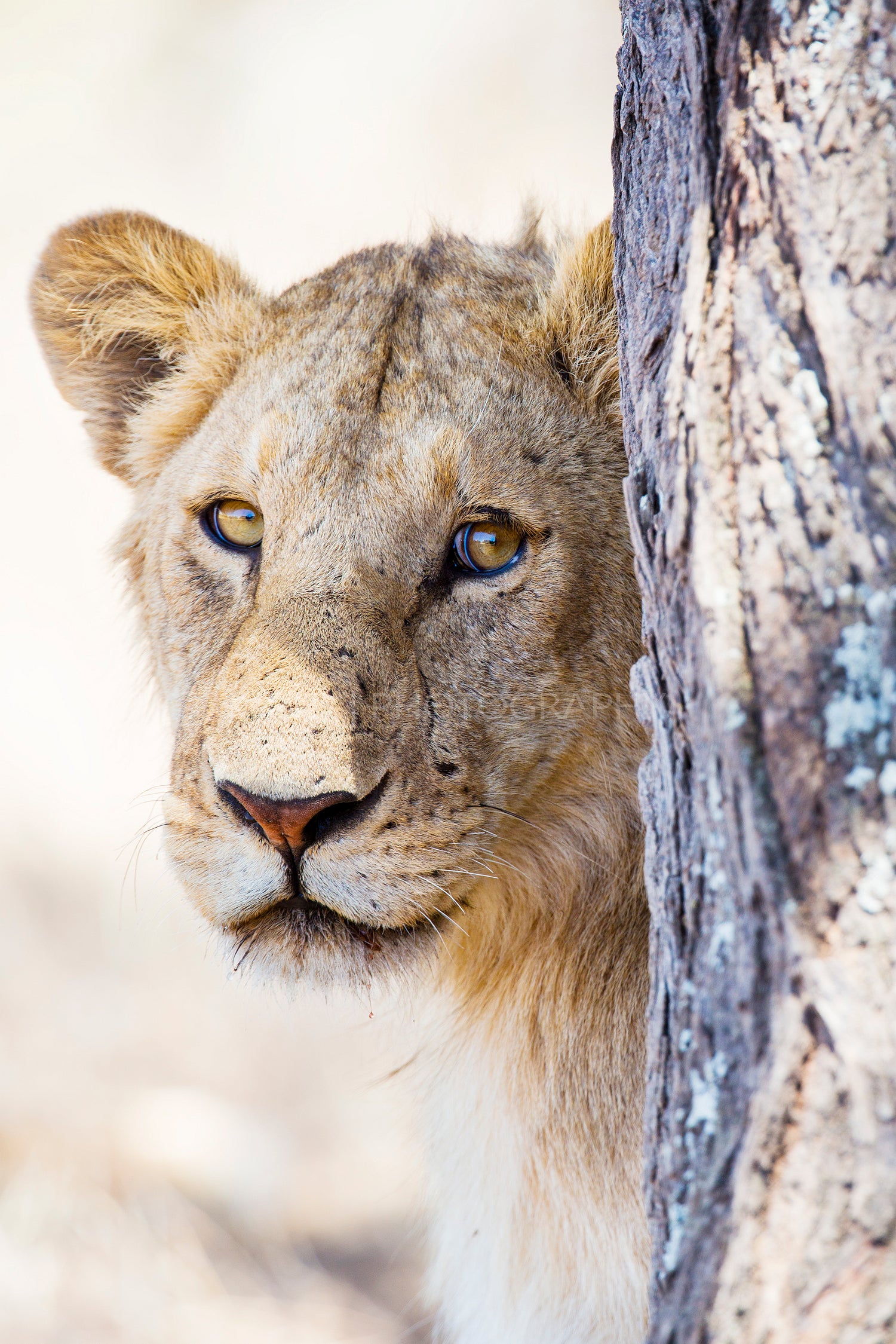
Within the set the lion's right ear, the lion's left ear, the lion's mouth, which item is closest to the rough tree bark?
the lion's mouth

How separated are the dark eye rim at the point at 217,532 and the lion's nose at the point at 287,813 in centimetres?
59

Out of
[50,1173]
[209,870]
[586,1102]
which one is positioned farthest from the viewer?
[50,1173]

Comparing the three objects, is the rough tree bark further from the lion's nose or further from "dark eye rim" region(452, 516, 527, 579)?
"dark eye rim" region(452, 516, 527, 579)

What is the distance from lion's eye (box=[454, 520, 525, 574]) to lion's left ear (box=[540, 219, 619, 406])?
1.02 ft

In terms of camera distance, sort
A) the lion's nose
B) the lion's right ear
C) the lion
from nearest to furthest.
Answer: the lion's nose
the lion
the lion's right ear

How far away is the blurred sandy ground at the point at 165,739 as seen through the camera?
3725 mm

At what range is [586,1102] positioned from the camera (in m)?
2.02

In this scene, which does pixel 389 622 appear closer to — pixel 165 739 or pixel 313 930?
pixel 313 930

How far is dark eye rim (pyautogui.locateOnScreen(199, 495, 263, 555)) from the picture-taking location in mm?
2146

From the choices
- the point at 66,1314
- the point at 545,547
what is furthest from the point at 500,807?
the point at 66,1314

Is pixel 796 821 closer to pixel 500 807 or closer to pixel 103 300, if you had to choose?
pixel 500 807

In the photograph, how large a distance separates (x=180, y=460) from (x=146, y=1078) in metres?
2.77

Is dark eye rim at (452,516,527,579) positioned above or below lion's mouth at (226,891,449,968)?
above

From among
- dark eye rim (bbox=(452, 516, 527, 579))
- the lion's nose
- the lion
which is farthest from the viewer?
dark eye rim (bbox=(452, 516, 527, 579))
